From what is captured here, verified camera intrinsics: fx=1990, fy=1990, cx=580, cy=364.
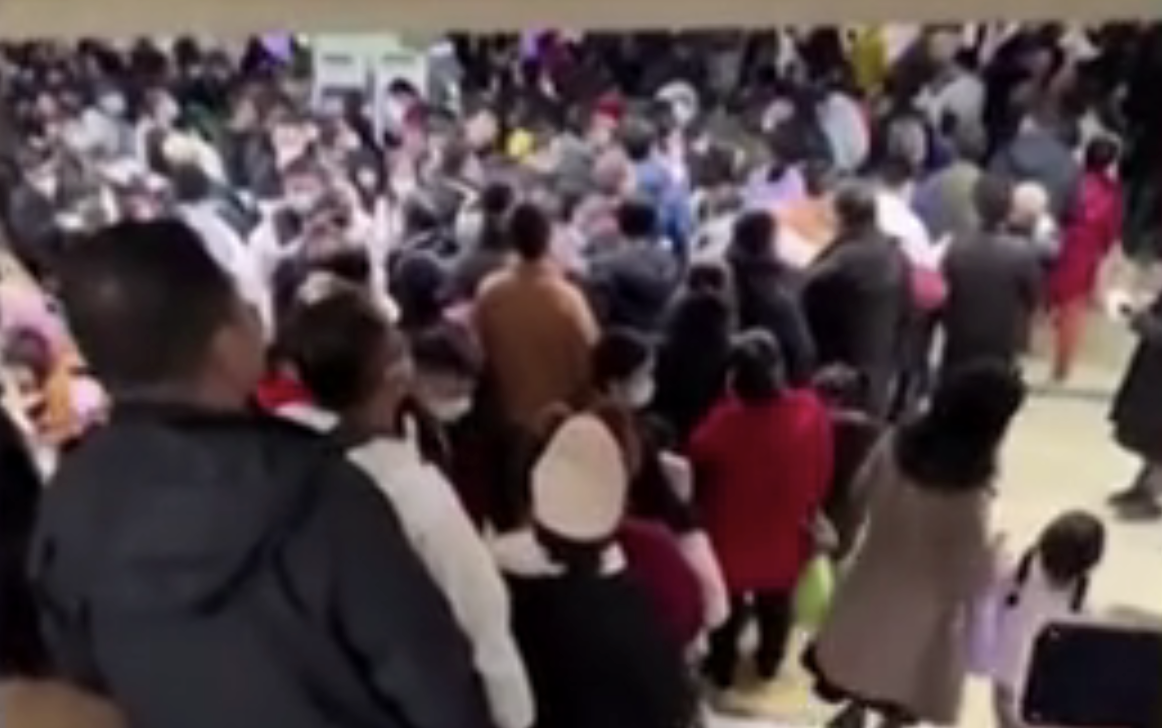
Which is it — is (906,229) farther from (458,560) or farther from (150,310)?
(150,310)

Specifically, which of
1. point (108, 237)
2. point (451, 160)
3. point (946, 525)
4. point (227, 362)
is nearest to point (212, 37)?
point (108, 237)

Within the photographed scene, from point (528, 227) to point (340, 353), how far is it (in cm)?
Answer: 104

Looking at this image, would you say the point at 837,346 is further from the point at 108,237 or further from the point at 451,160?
the point at 108,237

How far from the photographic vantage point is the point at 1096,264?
2.38 metres

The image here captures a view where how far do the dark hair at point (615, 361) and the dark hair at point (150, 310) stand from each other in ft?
3.66

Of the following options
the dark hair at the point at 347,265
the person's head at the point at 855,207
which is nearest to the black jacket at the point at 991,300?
the person's head at the point at 855,207

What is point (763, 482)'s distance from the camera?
9.03 feet

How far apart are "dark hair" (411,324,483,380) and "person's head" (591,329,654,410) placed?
15 centimetres

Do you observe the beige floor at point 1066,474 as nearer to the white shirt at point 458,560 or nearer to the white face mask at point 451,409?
the white face mask at point 451,409

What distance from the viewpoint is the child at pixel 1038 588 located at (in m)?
2.03

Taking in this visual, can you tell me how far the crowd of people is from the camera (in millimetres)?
1386

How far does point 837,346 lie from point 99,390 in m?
1.44

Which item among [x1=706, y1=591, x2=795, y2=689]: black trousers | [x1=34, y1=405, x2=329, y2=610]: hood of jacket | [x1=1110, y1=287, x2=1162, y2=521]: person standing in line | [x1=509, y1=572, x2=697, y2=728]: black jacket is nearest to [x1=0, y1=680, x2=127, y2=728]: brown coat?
[x1=34, y1=405, x2=329, y2=610]: hood of jacket

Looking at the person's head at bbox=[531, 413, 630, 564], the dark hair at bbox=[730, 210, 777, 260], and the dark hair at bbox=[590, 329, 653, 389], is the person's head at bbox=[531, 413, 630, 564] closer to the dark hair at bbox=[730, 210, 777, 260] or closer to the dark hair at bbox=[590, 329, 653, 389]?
the dark hair at bbox=[590, 329, 653, 389]
